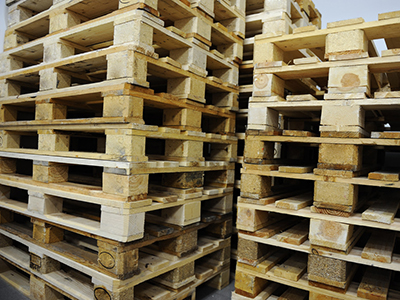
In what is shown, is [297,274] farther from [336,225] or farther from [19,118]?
[19,118]

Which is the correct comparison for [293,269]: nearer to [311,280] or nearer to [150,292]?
[311,280]

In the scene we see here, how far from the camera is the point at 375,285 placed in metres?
2.79

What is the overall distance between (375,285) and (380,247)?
0.34 metres

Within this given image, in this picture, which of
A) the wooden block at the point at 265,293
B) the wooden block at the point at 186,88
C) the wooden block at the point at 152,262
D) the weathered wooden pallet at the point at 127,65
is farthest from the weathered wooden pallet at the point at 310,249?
the weathered wooden pallet at the point at 127,65

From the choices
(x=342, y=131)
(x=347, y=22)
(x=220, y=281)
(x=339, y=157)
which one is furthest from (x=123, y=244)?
(x=347, y=22)

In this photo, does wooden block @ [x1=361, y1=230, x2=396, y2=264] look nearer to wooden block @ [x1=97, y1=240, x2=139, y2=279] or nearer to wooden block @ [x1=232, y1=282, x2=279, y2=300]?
wooden block @ [x1=232, y1=282, x2=279, y2=300]

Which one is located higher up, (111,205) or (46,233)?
(111,205)

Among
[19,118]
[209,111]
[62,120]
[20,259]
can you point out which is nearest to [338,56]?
[209,111]

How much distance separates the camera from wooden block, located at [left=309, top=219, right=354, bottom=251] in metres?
2.68

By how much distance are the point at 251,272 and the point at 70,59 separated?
2839 millimetres

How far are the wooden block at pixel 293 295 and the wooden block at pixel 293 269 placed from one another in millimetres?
265

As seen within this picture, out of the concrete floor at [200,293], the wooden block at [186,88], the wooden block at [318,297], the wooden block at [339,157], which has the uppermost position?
the wooden block at [186,88]

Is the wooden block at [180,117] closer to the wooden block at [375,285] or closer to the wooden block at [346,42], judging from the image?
the wooden block at [346,42]

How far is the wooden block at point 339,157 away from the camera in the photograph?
2.71 meters
